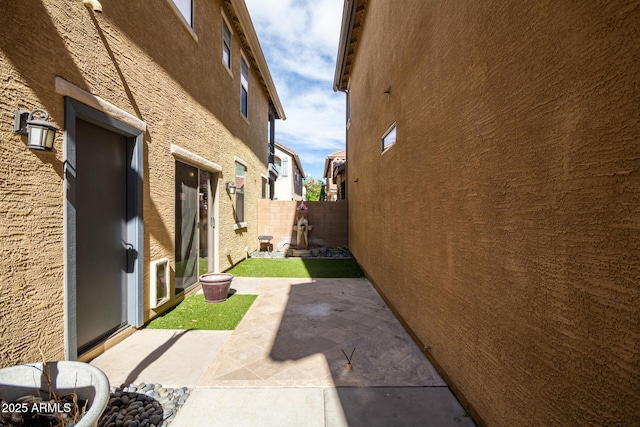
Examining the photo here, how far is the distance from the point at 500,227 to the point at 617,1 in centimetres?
129

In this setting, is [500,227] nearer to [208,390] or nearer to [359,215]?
[208,390]

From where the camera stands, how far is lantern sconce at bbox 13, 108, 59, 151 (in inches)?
96.2

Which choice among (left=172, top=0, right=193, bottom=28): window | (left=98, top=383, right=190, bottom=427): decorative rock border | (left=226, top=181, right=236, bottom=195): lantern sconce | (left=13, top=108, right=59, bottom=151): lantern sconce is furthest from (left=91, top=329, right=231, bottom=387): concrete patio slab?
(left=172, top=0, right=193, bottom=28): window

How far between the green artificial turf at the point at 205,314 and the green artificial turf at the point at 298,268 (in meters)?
2.27

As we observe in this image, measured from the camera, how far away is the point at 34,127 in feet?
8.13

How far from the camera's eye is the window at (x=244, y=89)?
372 inches

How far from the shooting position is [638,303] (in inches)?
45.0

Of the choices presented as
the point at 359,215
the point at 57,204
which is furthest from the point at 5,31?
the point at 359,215

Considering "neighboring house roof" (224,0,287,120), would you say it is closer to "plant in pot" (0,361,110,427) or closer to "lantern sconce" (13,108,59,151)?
"lantern sconce" (13,108,59,151)

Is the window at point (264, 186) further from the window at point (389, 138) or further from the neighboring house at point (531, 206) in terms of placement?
the neighboring house at point (531, 206)

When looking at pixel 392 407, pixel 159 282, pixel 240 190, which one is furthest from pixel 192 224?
pixel 392 407

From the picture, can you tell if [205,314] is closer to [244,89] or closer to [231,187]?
[231,187]

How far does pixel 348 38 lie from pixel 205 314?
27.9 feet

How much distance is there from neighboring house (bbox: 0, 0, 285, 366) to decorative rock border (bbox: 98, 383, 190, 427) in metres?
0.80
